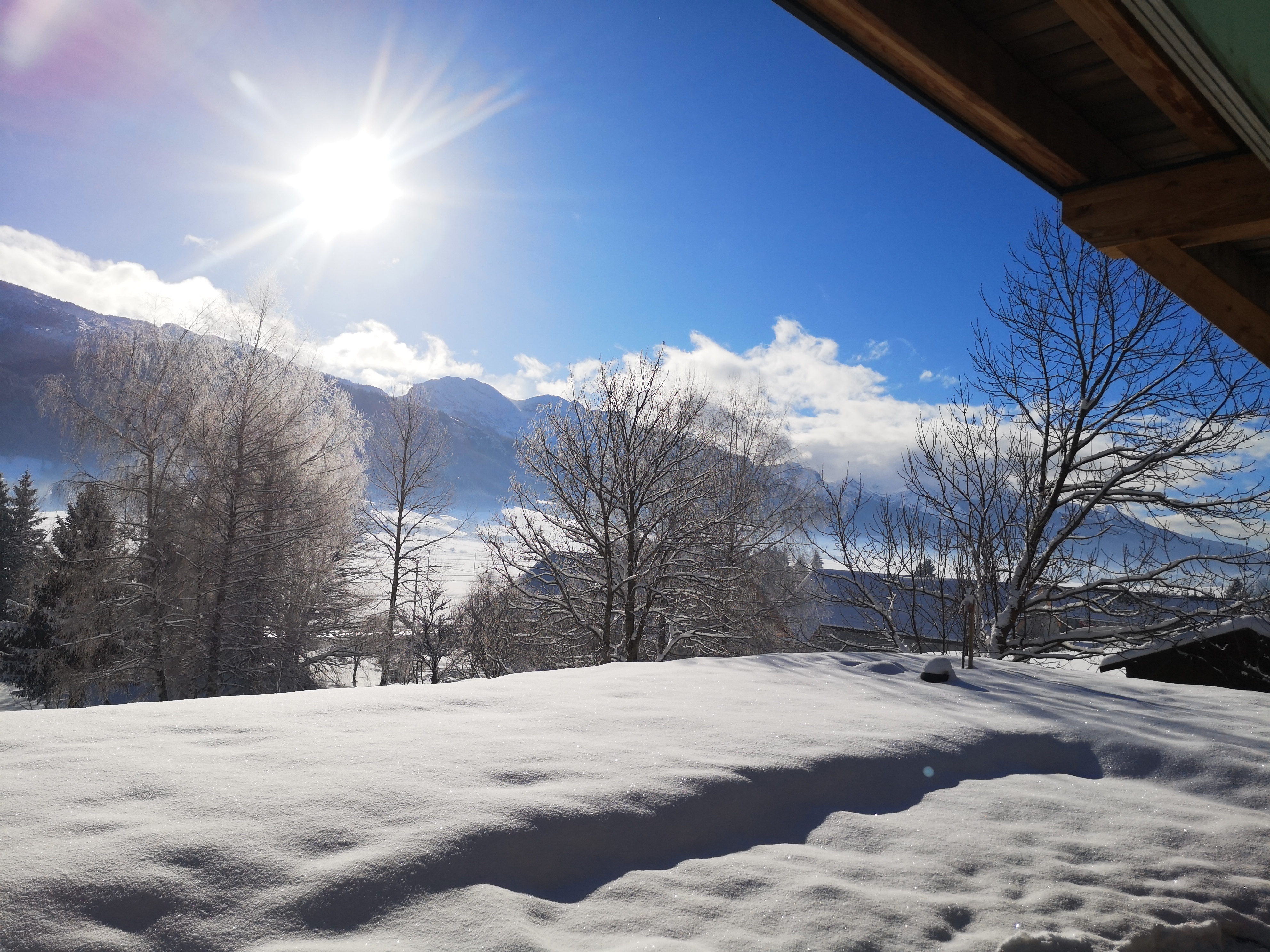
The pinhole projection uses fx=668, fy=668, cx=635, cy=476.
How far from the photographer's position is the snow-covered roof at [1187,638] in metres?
8.30

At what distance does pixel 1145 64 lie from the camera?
6.72 feet

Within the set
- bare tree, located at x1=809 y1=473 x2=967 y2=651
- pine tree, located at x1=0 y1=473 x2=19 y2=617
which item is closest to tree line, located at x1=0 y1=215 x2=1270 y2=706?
Answer: bare tree, located at x1=809 y1=473 x2=967 y2=651

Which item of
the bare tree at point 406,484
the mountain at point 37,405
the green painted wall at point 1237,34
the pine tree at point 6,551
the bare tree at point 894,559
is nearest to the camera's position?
the green painted wall at point 1237,34

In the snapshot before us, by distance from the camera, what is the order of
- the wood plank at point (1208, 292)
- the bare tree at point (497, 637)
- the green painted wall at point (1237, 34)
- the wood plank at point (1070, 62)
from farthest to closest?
the bare tree at point (497, 637), the wood plank at point (1208, 292), the wood plank at point (1070, 62), the green painted wall at point (1237, 34)

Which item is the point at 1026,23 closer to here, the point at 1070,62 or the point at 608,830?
the point at 1070,62

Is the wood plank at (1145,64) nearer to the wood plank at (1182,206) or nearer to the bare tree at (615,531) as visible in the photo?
the wood plank at (1182,206)

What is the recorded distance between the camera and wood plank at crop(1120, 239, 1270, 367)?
2957mm

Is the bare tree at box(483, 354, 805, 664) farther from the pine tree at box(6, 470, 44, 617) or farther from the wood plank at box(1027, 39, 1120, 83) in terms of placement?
the pine tree at box(6, 470, 44, 617)

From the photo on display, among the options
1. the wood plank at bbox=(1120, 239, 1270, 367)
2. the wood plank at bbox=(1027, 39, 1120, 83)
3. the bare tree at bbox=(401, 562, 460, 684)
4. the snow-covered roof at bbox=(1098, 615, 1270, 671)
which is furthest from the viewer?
the bare tree at bbox=(401, 562, 460, 684)

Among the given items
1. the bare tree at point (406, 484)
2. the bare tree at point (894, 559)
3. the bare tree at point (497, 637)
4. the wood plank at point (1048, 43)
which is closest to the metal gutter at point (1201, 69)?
the wood plank at point (1048, 43)

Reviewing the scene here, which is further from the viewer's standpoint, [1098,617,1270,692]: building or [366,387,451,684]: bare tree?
[366,387,451,684]: bare tree

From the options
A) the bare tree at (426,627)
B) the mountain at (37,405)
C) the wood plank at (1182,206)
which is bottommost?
the bare tree at (426,627)

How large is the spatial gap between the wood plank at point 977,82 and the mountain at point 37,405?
8275 mm

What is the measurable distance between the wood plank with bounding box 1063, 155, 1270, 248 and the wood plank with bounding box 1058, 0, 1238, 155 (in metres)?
0.24
